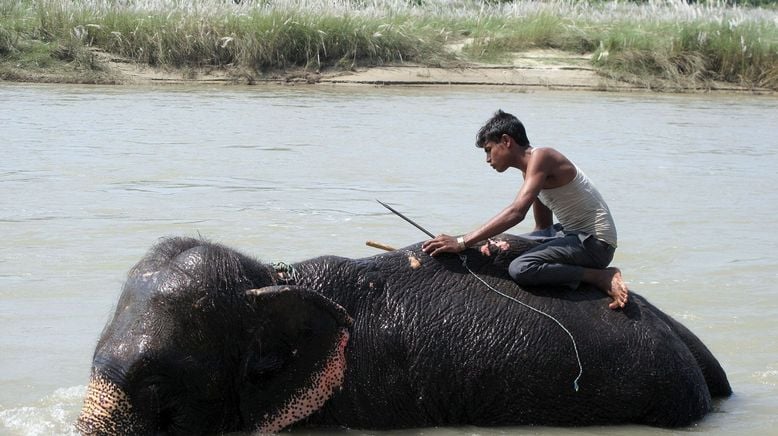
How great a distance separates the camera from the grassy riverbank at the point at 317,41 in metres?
20.7

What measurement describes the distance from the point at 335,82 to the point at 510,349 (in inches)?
621

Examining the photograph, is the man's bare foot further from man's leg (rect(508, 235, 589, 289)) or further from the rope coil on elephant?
the rope coil on elephant

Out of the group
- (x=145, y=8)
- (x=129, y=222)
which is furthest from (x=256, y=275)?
(x=145, y=8)

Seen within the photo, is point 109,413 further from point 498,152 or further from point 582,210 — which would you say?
point 582,210

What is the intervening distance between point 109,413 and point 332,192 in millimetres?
6635

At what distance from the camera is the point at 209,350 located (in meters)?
4.75

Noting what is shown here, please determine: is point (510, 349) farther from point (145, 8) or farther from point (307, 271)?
point (145, 8)

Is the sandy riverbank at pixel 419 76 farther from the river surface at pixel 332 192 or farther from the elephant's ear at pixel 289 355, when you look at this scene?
the elephant's ear at pixel 289 355

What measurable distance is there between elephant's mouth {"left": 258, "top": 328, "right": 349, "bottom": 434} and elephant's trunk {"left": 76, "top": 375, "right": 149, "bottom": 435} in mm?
577

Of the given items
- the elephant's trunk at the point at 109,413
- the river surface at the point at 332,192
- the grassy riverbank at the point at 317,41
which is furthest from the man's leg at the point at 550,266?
the grassy riverbank at the point at 317,41

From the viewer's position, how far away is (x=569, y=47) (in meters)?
22.8

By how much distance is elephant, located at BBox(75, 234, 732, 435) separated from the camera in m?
4.66

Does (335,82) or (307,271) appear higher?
(307,271)

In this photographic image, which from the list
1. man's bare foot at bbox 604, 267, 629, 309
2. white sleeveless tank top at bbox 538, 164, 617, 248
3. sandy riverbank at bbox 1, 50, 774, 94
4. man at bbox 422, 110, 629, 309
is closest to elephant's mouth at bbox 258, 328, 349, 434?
man at bbox 422, 110, 629, 309
